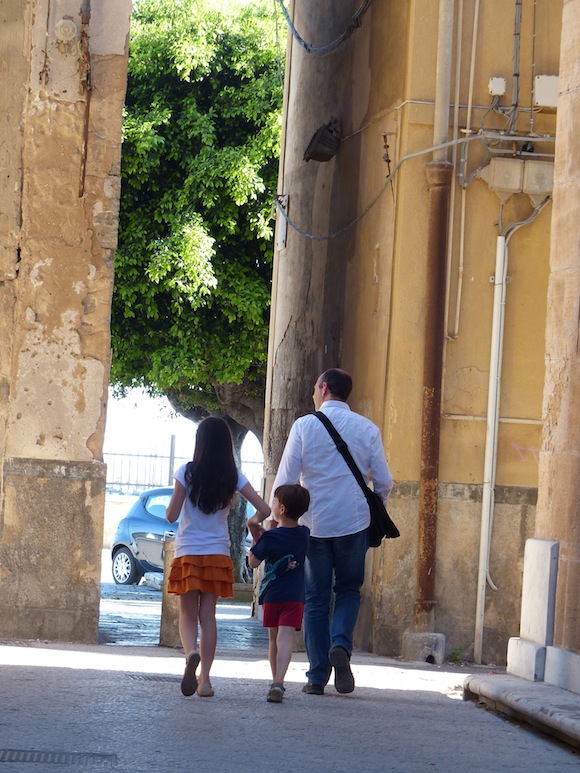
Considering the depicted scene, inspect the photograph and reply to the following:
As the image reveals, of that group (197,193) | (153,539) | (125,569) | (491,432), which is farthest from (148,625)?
(125,569)

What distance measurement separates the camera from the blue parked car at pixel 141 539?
74.6ft

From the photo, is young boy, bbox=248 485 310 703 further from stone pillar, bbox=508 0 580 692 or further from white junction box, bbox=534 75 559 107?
white junction box, bbox=534 75 559 107

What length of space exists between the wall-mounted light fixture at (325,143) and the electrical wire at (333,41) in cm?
82

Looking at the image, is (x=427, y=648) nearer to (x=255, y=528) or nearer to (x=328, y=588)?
(x=328, y=588)

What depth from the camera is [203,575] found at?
7.10 meters

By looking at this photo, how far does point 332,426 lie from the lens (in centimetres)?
761

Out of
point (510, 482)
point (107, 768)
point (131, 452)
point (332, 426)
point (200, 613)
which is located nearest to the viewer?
point (107, 768)

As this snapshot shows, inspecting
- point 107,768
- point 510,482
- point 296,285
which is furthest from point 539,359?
point 107,768

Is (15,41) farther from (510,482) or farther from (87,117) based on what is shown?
(510,482)

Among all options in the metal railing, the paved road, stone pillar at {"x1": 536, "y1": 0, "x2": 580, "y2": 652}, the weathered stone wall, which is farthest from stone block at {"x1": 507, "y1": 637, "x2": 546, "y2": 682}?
the metal railing

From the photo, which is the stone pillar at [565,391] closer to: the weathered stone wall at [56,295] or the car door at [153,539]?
the weathered stone wall at [56,295]

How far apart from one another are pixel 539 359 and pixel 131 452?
2404 cm

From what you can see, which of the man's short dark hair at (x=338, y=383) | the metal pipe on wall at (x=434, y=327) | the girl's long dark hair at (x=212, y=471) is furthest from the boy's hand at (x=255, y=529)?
the metal pipe on wall at (x=434, y=327)

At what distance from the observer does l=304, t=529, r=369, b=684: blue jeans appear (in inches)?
293
